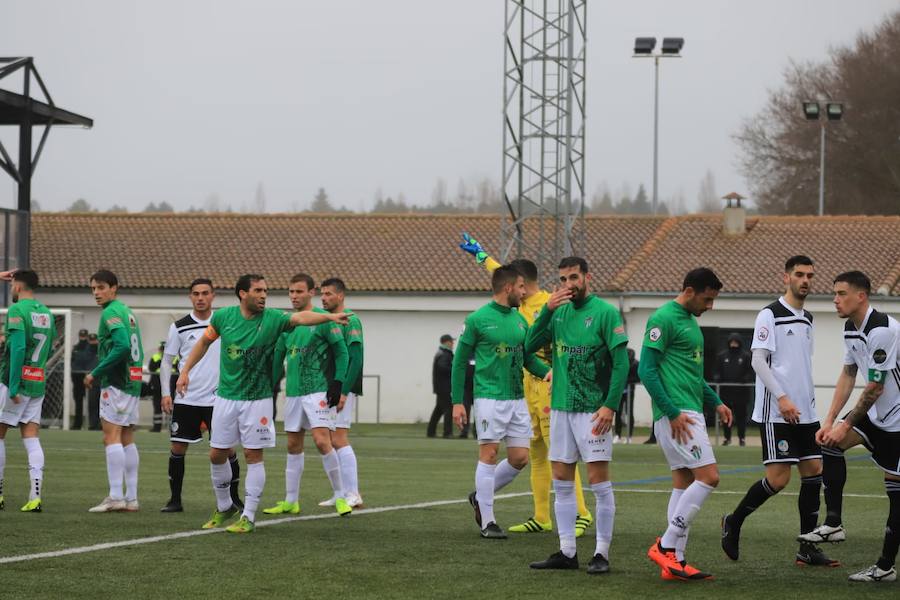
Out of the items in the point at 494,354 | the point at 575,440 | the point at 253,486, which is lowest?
the point at 253,486

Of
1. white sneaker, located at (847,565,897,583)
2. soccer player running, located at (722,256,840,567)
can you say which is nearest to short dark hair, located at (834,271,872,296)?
soccer player running, located at (722,256,840,567)

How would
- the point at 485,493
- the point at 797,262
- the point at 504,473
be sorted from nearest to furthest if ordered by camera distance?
the point at 797,262 < the point at 485,493 < the point at 504,473

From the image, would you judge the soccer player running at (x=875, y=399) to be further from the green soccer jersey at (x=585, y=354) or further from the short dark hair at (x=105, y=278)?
the short dark hair at (x=105, y=278)

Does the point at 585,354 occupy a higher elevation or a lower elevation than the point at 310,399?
higher

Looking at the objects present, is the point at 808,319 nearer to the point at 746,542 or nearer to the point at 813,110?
the point at 746,542

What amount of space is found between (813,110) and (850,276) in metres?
41.0

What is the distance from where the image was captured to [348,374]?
13297 mm

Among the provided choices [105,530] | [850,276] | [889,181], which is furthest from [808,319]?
[889,181]

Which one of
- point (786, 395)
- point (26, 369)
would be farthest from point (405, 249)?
point (786, 395)

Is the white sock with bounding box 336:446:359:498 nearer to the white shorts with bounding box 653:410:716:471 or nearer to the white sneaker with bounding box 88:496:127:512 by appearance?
the white sneaker with bounding box 88:496:127:512

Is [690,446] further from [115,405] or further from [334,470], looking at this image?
[115,405]

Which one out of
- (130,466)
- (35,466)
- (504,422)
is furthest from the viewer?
(130,466)

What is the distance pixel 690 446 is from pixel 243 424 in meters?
3.99

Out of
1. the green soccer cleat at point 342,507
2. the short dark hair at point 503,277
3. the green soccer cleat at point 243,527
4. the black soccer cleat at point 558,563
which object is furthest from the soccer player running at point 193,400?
the black soccer cleat at point 558,563
